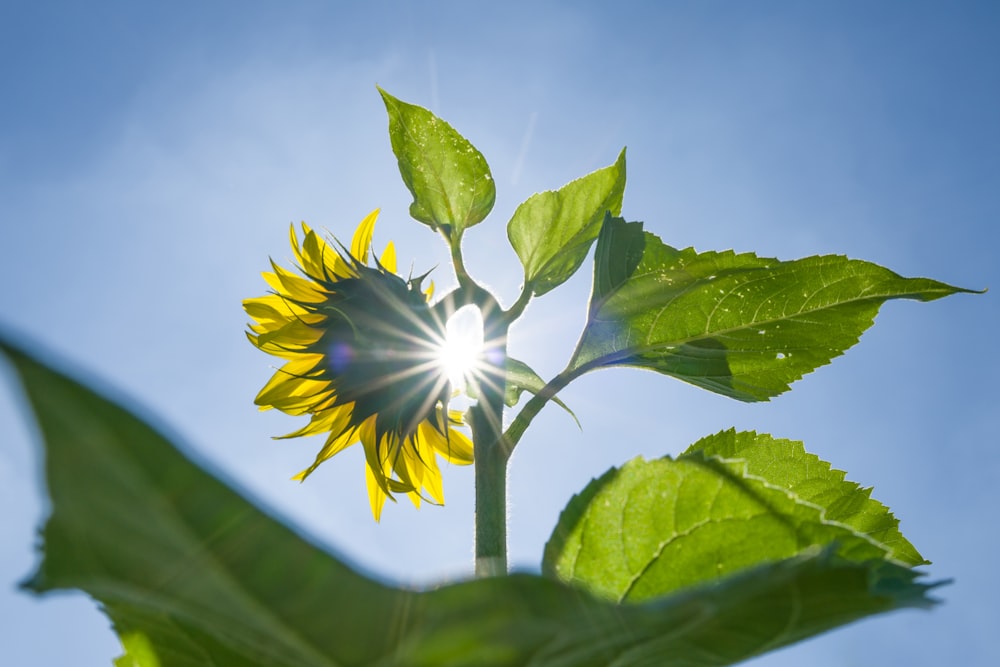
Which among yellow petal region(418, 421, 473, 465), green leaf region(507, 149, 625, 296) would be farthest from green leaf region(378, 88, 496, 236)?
yellow petal region(418, 421, 473, 465)

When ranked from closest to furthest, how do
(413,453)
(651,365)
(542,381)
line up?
(542,381) < (651,365) < (413,453)

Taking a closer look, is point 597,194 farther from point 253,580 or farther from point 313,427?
point 253,580

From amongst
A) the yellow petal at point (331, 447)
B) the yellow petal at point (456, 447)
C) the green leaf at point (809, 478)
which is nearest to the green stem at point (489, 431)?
the green leaf at point (809, 478)

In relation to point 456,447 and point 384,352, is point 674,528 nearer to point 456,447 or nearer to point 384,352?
point 384,352

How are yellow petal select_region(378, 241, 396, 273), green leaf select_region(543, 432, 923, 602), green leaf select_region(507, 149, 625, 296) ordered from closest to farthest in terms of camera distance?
green leaf select_region(543, 432, 923, 602) < green leaf select_region(507, 149, 625, 296) < yellow petal select_region(378, 241, 396, 273)

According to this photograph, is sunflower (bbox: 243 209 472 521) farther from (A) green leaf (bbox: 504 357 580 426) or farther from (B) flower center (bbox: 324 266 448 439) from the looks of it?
(A) green leaf (bbox: 504 357 580 426)

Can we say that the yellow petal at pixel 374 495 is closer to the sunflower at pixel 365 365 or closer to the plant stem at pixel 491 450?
the sunflower at pixel 365 365

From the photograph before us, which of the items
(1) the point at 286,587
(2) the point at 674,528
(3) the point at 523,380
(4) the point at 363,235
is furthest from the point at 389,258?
(1) the point at 286,587

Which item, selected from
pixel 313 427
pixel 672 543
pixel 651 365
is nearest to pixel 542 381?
pixel 651 365
